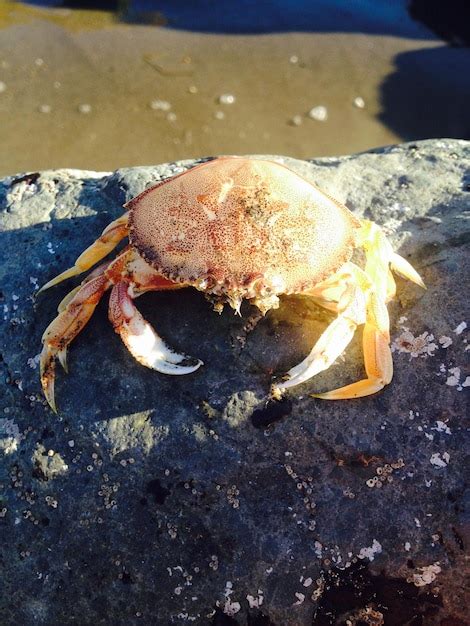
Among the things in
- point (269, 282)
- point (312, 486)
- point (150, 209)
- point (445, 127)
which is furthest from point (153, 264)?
point (445, 127)

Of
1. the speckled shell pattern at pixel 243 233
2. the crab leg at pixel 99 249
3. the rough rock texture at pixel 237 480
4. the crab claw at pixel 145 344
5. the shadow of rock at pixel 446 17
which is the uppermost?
the speckled shell pattern at pixel 243 233

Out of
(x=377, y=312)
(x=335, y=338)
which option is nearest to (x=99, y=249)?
(x=335, y=338)

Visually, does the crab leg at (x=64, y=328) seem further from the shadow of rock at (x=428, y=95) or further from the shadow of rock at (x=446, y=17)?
the shadow of rock at (x=446, y=17)

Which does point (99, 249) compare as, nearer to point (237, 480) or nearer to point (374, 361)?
point (237, 480)

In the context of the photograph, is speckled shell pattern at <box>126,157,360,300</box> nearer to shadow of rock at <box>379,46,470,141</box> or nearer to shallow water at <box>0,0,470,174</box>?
shallow water at <box>0,0,470,174</box>

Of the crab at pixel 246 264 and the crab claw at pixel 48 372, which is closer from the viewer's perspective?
the crab at pixel 246 264

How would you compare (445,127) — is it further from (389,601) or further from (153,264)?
(389,601)

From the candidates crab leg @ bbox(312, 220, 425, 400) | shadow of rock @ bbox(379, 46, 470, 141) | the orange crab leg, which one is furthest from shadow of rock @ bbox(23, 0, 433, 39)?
the orange crab leg

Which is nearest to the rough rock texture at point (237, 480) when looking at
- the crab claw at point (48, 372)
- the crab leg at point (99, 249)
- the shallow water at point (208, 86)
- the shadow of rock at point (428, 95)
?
the crab claw at point (48, 372)
